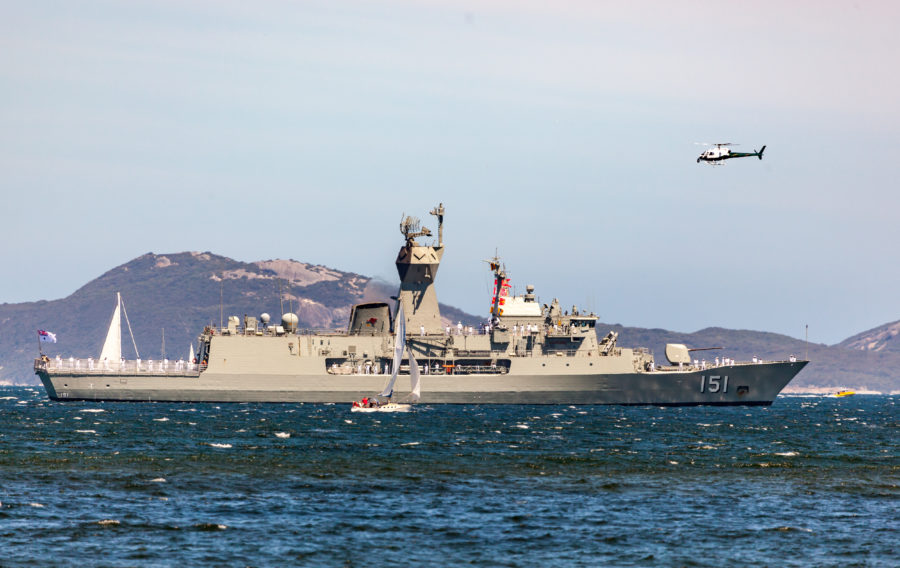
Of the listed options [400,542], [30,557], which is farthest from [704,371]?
[30,557]

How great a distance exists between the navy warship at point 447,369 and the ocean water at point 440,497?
17052mm

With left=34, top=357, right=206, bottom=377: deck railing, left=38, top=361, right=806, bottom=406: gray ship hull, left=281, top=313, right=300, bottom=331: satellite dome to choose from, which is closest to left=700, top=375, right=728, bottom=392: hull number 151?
left=38, top=361, right=806, bottom=406: gray ship hull

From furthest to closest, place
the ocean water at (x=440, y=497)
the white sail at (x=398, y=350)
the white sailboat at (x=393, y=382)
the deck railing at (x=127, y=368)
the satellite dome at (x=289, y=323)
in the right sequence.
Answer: the satellite dome at (x=289, y=323) → the deck railing at (x=127, y=368) → the white sailboat at (x=393, y=382) → the white sail at (x=398, y=350) → the ocean water at (x=440, y=497)

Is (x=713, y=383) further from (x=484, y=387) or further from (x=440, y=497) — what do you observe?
(x=440, y=497)

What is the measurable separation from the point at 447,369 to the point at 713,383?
16.8 meters

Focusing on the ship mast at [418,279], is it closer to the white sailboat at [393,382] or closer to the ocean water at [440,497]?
the white sailboat at [393,382]

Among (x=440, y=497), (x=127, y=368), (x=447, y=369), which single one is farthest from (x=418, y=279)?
(x=440, y=497)

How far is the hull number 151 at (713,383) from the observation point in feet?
224

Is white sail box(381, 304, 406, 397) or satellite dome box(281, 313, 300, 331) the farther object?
satellite dome box(281, 313, 300, 331)

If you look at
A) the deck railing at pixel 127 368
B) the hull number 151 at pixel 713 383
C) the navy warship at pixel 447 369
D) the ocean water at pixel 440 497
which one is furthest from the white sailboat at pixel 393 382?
the hull number 151 at pixel 713 383

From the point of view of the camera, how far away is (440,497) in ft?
91.8

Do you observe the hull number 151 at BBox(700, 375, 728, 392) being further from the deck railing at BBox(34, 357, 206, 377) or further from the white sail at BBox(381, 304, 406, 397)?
the deck railing at BBox(34, 357, 206, 377)

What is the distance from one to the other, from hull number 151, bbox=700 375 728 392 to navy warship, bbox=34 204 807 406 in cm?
6

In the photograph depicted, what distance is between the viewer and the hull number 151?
68.1 m
